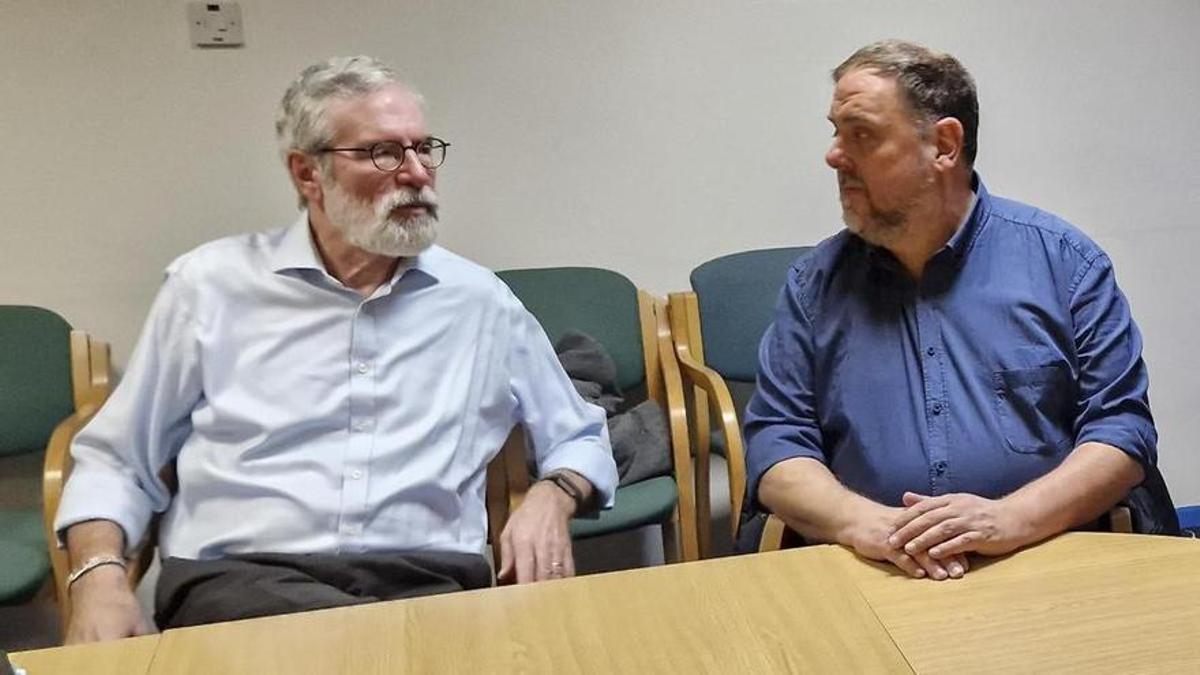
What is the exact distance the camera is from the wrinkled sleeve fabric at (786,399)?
1.72m

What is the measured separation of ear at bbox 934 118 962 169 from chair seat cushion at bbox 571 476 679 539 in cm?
99

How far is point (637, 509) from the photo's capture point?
2.35 meters

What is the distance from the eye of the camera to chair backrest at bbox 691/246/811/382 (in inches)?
109

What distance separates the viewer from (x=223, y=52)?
105 inches

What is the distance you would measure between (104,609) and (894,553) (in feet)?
3.49

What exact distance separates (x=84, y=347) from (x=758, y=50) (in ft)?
6.11

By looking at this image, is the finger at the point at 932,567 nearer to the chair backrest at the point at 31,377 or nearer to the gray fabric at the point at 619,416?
the gray fabric at the point at 619,416

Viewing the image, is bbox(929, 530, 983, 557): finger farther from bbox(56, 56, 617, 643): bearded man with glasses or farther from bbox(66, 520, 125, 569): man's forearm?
bbox(66, 520, 125, 569): man's forearm

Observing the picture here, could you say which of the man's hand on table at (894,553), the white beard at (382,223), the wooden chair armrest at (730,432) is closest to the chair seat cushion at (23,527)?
the white beard at (382,223)

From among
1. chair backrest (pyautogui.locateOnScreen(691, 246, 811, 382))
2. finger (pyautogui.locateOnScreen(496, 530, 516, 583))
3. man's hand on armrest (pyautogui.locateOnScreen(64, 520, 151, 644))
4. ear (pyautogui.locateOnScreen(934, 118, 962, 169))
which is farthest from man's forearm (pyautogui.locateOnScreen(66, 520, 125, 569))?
chair backrest (pyautogui.locateOnScreen(691, 246, 811, 382))

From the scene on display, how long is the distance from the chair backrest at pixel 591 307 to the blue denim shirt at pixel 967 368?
→ 99 cm

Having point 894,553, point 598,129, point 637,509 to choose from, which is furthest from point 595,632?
point 598,129

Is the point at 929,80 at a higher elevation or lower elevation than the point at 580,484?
higher

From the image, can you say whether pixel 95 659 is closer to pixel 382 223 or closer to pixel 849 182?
pixel 382 223
